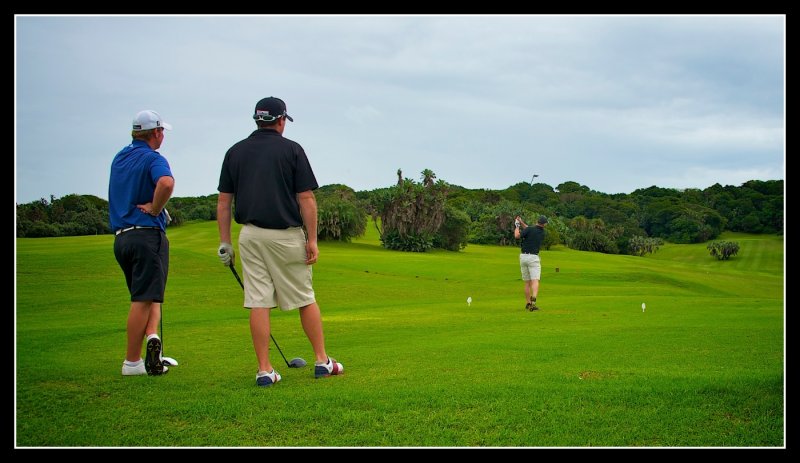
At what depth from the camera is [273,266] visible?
7406mm

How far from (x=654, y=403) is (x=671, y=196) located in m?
117

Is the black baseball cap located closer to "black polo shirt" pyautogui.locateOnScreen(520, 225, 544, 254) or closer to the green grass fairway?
the green grass fairway

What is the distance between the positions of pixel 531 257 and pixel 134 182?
44.9 feet

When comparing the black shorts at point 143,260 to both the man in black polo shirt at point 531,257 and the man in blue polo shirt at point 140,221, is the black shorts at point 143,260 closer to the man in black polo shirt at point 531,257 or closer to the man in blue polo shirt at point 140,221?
the man in blue polo shirt at point 140,221

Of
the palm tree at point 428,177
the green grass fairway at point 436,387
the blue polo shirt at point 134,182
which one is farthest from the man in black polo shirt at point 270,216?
the palm tree at point 428,177

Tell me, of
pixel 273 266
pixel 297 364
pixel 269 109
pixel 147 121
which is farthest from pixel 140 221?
pixel 297 364

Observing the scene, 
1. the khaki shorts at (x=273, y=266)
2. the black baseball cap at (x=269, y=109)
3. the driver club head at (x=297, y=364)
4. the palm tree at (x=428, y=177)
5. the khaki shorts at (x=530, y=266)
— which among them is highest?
the palm tree at (x=428, y=177)

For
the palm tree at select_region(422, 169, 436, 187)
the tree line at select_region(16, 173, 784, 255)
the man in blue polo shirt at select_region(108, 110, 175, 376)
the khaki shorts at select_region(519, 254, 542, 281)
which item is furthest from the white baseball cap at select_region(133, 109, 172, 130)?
the palm tree at select_region(422, 169, 436, 187)

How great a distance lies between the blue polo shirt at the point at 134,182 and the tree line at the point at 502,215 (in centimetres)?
4600

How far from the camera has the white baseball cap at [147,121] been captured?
809 centimetres

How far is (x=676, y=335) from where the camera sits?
478 inches

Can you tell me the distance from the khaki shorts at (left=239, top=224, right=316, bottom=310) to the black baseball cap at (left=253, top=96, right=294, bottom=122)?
114cm

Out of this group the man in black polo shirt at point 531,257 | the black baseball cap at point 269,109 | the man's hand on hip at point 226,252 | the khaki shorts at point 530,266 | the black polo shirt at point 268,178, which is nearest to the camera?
the black polo shirt at point 268,178

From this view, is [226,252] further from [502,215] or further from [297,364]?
[502,215]
